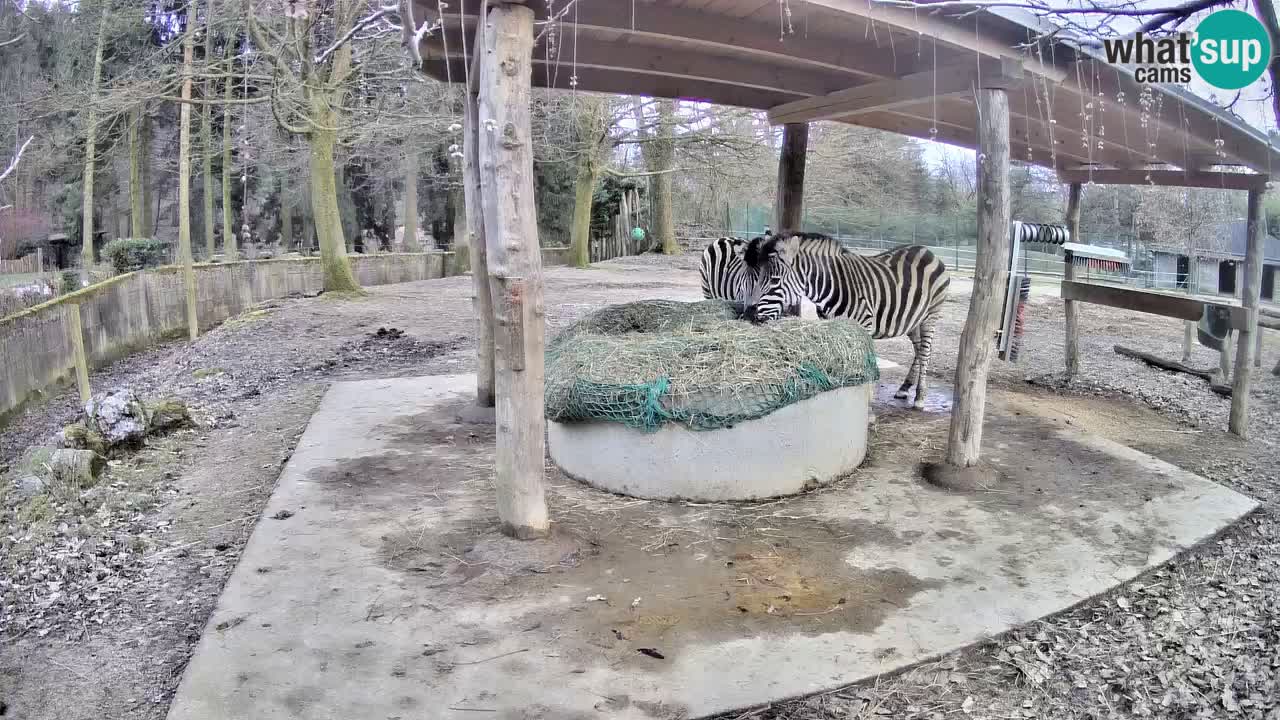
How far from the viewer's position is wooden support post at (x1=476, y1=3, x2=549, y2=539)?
13.6ft

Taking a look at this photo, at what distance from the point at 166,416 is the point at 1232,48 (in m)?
8.03

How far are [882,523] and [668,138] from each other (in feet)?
57.4

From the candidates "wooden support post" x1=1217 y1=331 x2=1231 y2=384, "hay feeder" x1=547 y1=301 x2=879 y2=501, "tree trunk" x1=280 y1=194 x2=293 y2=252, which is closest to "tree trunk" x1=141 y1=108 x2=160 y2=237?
"tree trunk" x1=280 y1=194 x2=293 y2=252

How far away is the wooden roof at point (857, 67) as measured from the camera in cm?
521

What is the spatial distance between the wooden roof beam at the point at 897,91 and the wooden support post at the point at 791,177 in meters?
0.30

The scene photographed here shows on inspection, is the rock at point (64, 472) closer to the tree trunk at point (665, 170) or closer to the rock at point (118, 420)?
the rock at point (118, 420)

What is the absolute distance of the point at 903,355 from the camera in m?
11.8

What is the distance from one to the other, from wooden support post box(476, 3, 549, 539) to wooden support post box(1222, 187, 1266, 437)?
20.9 feet

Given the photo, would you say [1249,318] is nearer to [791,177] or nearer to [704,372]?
→ [791,177]

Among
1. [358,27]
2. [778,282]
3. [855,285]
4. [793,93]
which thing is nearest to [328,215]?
[793,93]

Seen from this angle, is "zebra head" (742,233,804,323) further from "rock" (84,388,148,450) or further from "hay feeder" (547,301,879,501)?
"rock" (84,388,148,450)

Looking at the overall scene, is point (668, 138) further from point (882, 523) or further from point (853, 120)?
point (882, 523)

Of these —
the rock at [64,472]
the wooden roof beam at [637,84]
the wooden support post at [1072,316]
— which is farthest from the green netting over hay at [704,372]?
the wooden support post at [1072,316]

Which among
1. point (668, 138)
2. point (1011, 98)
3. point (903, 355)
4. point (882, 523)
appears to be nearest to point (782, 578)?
point (882, 523)
